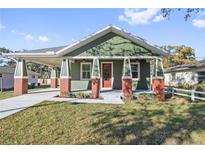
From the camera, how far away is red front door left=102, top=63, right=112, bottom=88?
18156mm

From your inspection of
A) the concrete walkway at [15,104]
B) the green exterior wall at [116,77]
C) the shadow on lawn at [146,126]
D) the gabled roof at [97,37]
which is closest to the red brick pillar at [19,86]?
the gabled roof at [97,37]

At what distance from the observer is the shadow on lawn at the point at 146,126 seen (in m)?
5.78

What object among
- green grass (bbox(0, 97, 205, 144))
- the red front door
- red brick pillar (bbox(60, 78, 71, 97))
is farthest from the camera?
the red front door

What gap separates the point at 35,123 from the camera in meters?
7.17

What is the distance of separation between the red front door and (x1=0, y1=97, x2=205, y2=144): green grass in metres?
9.15

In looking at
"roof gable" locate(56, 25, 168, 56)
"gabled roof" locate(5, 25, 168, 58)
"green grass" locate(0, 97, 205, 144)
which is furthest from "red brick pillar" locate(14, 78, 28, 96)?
"green grass" locate(0, 97, 205, 144)

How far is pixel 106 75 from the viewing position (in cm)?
1822

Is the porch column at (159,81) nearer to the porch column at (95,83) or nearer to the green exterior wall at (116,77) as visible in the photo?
the green exterior wall at (116,77)

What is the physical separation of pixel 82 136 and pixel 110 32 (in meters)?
11.0

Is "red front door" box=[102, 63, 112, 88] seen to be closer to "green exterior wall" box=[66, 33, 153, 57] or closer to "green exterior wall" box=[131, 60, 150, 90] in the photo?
"green exterior wall" box=[131, 60, 150, 90]

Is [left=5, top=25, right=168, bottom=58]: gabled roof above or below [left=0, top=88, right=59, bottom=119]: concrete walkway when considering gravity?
above
